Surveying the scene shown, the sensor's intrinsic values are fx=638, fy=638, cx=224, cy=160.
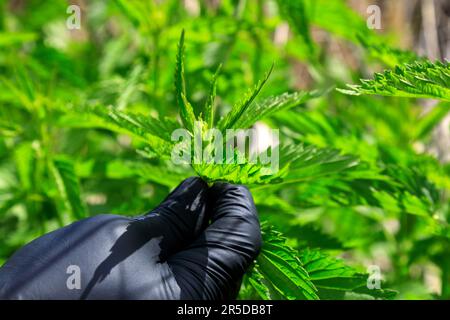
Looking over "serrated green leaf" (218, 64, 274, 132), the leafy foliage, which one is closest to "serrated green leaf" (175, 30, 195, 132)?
"serrated green leaf" (218, 64, 274, 132)

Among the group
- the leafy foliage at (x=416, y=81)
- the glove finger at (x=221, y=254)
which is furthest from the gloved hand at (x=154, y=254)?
the leafy foliage at (x=416, y=81)

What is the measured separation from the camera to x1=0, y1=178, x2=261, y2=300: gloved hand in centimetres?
70

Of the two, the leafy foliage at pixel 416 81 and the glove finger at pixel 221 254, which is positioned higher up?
the leafy foliage at pixel 416 81

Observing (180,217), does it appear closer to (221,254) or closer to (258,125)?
(221,254)

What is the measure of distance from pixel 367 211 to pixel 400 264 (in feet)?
0.45

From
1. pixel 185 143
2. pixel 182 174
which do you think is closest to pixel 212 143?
pixel 185 143

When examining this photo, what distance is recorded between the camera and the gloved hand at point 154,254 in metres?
0.70

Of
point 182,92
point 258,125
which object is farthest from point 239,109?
point 258,125

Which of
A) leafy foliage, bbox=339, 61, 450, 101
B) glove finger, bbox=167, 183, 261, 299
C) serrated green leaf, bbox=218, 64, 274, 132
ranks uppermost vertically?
leafy foliage, bbox=339, 61, 450, 101

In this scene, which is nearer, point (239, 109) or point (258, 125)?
point (239, 109)

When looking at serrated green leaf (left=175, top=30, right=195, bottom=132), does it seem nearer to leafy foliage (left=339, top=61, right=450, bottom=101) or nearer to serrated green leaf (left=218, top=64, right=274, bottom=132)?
serrated green leaf (left=218, top=64, right=274, bottom=132)

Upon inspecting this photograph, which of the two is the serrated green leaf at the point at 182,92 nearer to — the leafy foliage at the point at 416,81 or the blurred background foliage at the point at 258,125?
the blurred background foliage at the point at 258,125

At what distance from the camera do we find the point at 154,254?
748mm

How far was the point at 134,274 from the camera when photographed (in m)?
0.71
